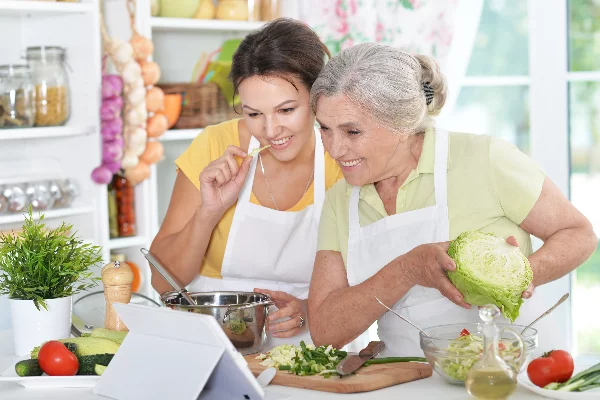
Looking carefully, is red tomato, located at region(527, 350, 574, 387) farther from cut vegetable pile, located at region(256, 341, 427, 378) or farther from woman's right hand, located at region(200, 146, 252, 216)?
woman's right hand, located at region(200, 146, 252, 216)

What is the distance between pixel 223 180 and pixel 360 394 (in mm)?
939

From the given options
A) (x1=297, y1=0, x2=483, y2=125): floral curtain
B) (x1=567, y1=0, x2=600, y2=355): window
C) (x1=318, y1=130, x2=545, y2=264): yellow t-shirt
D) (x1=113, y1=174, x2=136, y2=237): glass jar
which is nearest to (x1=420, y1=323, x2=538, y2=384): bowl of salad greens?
(x1=318, y1=130, x2=545, y2=264): yellow t-shirt

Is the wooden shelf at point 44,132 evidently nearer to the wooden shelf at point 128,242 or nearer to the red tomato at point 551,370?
the wooden shelf at point 128,242

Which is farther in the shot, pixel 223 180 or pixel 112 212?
pixel 112 212

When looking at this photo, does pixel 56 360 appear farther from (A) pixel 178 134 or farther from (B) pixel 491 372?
(A) pixel 178 134

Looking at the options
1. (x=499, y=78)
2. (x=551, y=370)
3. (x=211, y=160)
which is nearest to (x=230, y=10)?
(x=499, y=78)

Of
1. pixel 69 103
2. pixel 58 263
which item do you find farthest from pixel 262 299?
pixel 69 103

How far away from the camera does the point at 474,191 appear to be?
2.20m

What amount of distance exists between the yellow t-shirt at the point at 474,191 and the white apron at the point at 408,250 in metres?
0.02

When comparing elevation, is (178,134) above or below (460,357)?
above

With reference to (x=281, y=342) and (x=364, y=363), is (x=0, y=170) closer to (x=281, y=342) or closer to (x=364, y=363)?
(x=281, y=342)

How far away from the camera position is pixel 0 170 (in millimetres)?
3572

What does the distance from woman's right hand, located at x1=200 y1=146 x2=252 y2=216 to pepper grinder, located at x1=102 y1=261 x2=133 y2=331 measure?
0.42 m

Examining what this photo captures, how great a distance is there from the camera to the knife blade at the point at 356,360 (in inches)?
70.1
